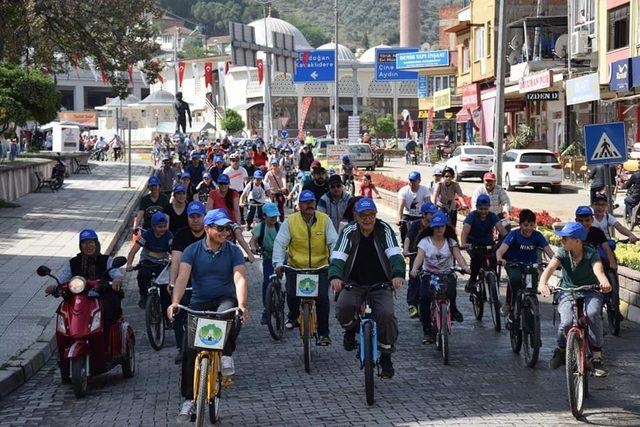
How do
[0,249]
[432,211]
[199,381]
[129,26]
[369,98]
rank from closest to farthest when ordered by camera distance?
[199,381]
[432,211]
[0,249]
[129,26]
[369,98]

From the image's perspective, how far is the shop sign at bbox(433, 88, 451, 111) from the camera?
71.8 metres

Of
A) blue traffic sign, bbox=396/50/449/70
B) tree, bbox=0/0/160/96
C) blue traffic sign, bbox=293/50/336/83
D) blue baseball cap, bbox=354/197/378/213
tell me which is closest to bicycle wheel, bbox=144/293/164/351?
blue baseball cap, bbox=354/197/378/213

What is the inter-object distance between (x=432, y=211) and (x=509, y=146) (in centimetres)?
3895

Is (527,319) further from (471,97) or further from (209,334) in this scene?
(471,97)

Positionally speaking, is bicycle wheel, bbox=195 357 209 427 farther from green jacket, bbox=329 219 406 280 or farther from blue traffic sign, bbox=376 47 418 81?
blue traffic sign, bbox=376 47 418 81

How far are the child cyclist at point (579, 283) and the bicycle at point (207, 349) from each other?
2.85m

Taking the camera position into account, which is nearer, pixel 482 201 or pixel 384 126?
pixel 482 201

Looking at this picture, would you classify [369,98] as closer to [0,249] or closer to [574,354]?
[0,249]

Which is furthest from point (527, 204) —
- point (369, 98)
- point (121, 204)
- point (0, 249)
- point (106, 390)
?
point (369, 98)

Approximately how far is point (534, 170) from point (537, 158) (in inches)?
24.0

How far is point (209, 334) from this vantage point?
8.25 metres

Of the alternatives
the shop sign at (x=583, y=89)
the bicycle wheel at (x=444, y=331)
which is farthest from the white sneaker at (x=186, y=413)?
the shop sign at (x=583, y=89)

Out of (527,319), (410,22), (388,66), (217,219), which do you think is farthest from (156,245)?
(410,22)

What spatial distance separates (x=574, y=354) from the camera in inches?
356
